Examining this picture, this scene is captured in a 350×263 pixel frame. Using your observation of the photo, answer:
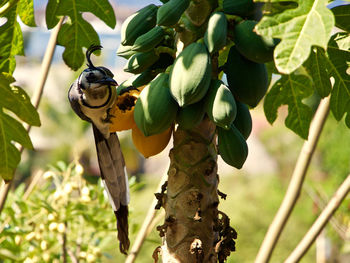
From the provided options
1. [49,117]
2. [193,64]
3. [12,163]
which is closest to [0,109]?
[12,163]

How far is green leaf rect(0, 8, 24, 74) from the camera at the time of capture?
52.6 inches

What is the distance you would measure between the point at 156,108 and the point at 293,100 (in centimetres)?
39

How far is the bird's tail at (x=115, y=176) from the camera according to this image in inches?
38.9

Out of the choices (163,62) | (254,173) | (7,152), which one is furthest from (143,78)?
(254,173)

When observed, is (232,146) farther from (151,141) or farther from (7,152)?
(7,152)

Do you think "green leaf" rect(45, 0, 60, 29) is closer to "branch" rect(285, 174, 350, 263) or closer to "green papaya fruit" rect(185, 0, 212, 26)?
"green papaya fruit" rect(185, 0, 212, 26)

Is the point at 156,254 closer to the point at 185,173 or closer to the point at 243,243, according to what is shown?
the point at 185,173

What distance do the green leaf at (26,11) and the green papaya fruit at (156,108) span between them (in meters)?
0.58

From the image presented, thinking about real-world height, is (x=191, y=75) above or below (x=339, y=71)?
above

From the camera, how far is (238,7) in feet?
2.71

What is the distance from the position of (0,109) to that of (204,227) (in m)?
0.66

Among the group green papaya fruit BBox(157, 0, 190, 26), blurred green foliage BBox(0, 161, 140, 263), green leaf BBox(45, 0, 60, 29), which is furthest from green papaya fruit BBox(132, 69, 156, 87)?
blurred green foliage BBox(0, 161, 140, 263)

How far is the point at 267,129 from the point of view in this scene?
48.6 feet

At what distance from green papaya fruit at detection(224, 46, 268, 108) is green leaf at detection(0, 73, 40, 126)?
1.79ft
